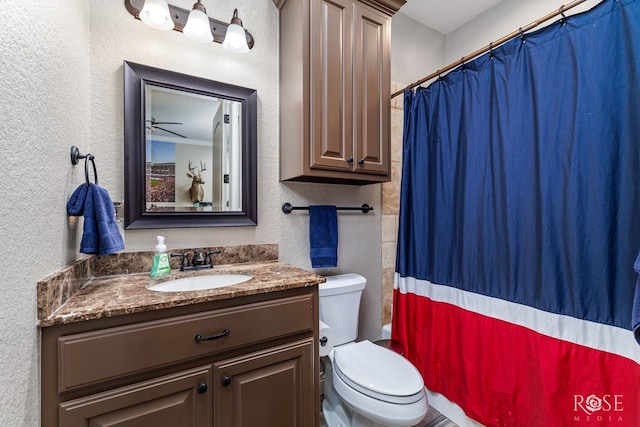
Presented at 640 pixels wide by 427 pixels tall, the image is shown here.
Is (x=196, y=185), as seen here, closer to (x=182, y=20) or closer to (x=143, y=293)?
(x=143, y=293)

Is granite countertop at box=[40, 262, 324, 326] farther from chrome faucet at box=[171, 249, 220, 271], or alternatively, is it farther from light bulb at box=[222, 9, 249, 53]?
light bulb at box=[222, 9, 249, 53]

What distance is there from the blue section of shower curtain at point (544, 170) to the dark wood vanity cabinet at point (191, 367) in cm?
97

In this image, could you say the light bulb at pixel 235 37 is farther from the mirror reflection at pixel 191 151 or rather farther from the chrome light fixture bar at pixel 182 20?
the mirror reflection at pixel 191 151

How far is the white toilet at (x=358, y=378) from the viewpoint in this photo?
3.67ft

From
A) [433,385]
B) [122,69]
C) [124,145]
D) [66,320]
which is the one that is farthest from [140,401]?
[433,385]

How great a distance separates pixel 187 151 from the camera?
138cm

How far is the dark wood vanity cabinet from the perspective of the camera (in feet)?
2.46

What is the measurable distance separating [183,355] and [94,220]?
58 cm

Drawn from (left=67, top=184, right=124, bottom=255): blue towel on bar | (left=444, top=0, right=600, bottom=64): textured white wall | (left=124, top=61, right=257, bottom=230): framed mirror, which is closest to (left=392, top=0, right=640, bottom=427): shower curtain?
(left=444, top=0, right=600, bottom=64): textured white wall

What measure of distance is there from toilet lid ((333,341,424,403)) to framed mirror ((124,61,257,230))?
2.87ft

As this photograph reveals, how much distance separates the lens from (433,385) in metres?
Result: 1.63

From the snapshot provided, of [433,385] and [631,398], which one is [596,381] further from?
[433,385]

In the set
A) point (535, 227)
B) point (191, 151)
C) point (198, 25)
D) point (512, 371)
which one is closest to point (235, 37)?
point (198, 25)

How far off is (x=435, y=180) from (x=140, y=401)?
1.73m
